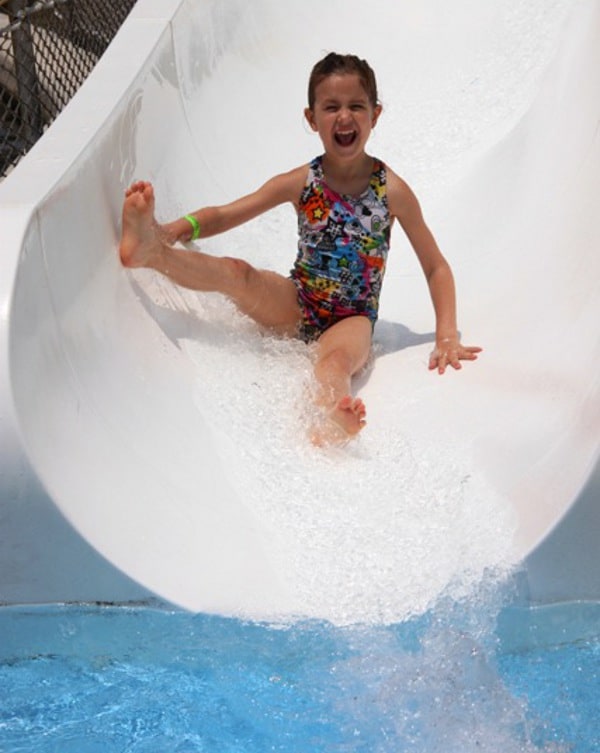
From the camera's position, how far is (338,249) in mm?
2953

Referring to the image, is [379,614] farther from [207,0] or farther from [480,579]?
[207,0]

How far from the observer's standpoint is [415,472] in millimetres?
2484

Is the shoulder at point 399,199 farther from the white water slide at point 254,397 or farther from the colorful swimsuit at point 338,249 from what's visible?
the white water slide at point 254,397

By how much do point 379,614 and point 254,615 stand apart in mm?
205

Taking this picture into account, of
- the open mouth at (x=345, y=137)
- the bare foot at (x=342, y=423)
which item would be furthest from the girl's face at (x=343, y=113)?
the bare foot at (x=342, y=423)

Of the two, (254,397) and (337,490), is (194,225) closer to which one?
(254,397)

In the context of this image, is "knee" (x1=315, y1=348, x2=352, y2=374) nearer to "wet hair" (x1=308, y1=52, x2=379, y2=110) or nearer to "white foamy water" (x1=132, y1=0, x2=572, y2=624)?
"white foamy water" (x1=132, y1=0, x2=572, y2=624)

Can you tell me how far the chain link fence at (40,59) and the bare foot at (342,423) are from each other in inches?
72.3

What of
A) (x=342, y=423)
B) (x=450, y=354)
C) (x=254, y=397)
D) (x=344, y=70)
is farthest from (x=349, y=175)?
(x=342, y=423)

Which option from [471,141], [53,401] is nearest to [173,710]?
[53,401]

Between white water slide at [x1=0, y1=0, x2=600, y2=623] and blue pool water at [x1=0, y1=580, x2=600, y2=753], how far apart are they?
0.17ft

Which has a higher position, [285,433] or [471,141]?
[471,141]

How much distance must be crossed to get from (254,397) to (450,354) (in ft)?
1.53

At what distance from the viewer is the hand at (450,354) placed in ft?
9.33
